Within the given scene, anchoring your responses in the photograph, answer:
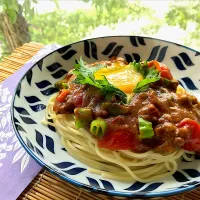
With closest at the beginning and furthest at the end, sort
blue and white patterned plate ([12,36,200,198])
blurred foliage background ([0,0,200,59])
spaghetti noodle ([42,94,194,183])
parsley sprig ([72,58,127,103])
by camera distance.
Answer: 1. blue and white patterned plate ([12,36,200,198])
2. spaghetti noodle ([42,94,194,183])
3. parsley sprig ([72,58,127,103])
4. blurred foliage background ([0,0,200,59])

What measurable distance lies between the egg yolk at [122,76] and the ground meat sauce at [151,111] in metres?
0.15

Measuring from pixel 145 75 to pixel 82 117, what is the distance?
81cm

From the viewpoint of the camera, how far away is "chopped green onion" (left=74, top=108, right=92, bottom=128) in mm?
2967

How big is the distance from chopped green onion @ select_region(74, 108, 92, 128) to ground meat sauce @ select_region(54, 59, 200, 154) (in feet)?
0.19

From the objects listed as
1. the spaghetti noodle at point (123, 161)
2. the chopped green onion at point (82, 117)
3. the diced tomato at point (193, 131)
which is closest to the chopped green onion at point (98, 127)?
the chopped green onion at point (82, 117)

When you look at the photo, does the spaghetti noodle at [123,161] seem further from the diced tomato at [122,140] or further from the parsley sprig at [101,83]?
the parsley sprig at [101,83]

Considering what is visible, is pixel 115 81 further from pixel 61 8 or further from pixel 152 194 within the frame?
pixel 61 8

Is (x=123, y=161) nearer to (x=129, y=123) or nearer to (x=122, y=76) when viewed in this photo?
(x=129, y=123)

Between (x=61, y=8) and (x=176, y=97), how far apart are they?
3.48m

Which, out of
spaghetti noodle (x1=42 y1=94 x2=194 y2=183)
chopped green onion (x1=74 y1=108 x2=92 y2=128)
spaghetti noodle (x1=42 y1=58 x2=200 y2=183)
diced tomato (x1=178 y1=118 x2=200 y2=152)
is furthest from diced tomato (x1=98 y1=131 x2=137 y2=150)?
diced tomato (x1=178 y1=118 x2=200 y2=152)

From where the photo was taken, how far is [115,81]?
3207 mm

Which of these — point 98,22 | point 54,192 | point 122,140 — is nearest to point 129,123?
point 122,140

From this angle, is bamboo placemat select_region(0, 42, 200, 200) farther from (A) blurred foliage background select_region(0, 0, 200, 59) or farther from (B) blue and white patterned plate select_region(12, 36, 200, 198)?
(A) blurred foliage background select_region(0, 0, 200, 59)

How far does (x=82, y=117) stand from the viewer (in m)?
2.99
